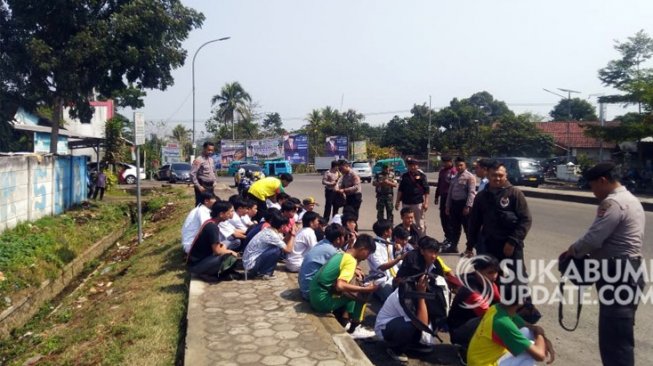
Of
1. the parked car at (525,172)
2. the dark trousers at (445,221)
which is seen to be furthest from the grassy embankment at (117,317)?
the parked car at (525,172)

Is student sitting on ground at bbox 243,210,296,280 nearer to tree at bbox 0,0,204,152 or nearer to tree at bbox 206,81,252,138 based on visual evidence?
tree at bbox 0,0,204,152

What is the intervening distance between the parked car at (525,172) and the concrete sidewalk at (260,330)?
2173cm

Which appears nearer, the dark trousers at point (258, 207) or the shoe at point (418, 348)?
the shoe at point (418, 348)

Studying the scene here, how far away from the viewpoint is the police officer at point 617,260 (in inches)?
147

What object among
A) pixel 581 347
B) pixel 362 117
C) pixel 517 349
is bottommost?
pixel 581 347

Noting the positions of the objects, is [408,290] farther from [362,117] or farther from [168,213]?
[362,117]

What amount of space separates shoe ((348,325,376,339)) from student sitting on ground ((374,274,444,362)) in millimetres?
318

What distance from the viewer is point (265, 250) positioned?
7012 mm

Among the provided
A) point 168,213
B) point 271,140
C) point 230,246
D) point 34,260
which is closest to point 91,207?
point 168,213

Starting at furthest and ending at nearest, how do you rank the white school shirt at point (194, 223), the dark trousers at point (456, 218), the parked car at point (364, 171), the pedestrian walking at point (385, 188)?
the parked car at point (364, 171)
the pedestrian walking at point (385, 188)
the dark trousers at point (456, 218)
the white school shirt at point (194, 223)

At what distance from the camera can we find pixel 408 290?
4871mm

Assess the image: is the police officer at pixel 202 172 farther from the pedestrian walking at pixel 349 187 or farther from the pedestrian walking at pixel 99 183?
Result: the pedestrian walking at pixel 99 183

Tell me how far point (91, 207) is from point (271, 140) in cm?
3259

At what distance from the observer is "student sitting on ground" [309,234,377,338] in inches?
210
